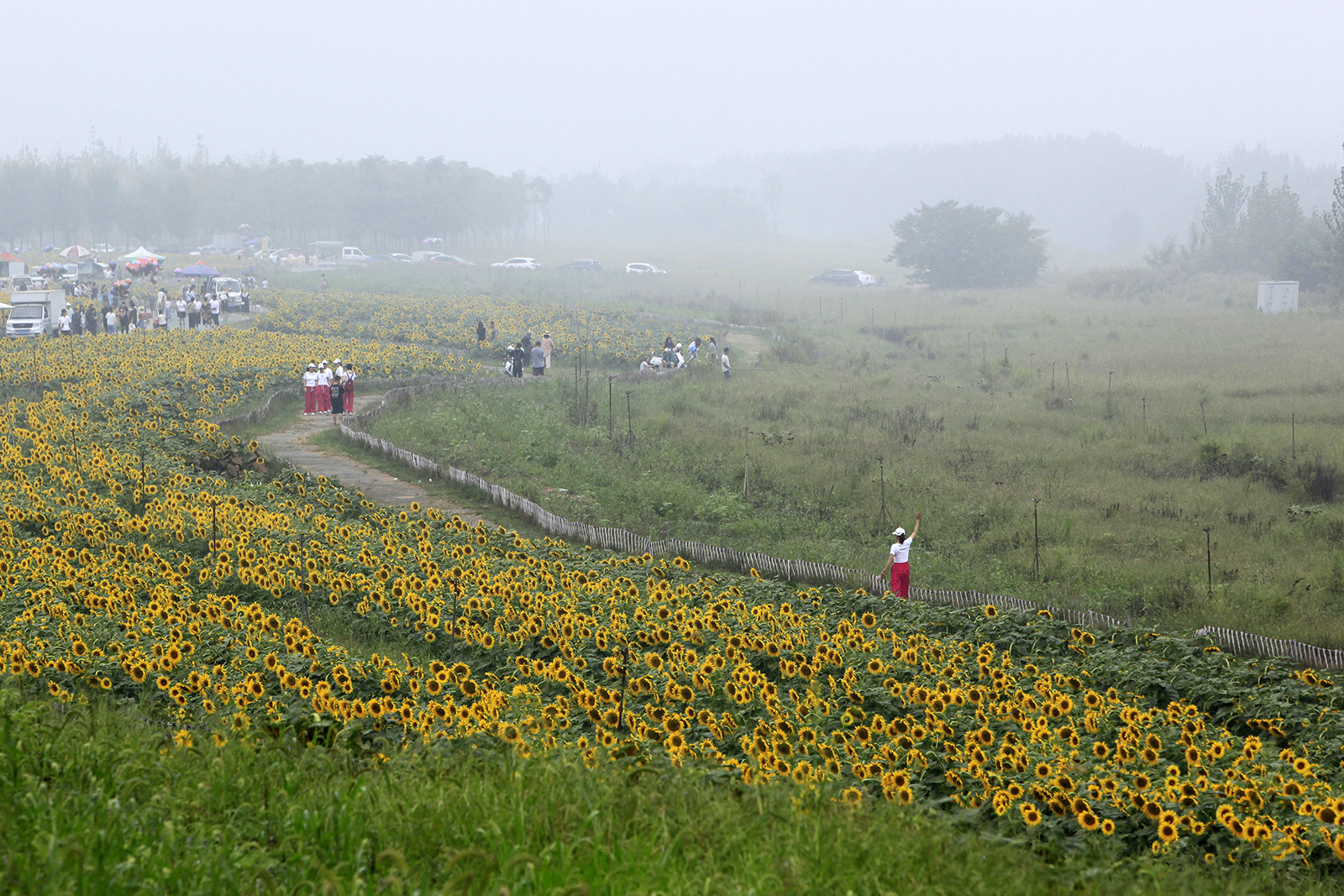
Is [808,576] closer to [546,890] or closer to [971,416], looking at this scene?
[546,890]

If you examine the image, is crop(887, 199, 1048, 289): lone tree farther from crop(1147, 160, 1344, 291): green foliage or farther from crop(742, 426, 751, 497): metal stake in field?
crop(742, 426, 751, 497): metal stake in field

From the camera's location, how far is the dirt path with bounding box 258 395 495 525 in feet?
61.5

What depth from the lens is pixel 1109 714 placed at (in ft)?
29.6

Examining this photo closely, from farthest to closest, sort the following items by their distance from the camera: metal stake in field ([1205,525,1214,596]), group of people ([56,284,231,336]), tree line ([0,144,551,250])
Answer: tree line ([0,144,551,250]), group of people ([56,284,231,336]), metal stake in field ([1205,525,1214,596])

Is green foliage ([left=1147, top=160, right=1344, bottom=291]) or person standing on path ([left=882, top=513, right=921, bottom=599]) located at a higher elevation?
green foliage ([left=1147, top=160, right=1344, bottom=291])

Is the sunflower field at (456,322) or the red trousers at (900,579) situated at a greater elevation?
the sunflower field at (456,322)

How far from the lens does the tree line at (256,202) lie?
335 feet

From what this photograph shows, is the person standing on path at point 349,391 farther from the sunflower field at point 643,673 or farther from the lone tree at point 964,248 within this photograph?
the lone tree at point 964,248

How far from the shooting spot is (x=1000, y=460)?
2219 cm

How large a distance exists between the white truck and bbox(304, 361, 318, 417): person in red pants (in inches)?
635

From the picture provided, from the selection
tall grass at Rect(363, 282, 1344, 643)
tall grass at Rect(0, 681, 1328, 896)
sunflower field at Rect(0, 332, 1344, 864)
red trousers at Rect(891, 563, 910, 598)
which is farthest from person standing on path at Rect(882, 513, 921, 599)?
tall grass at Rect(0, 681, 1328, 896)

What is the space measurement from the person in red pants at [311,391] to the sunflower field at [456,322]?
13749mm

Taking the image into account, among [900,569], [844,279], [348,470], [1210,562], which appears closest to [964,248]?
Answer: [844,279]

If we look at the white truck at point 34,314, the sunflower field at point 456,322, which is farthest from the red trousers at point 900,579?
the white truck at point 34,314
